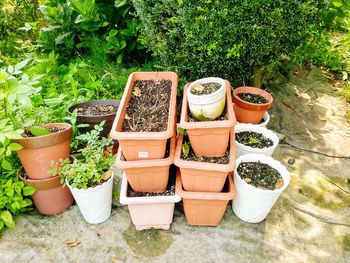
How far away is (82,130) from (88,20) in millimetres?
1677

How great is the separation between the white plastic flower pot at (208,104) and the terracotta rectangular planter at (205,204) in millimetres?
533

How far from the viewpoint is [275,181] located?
258 cm

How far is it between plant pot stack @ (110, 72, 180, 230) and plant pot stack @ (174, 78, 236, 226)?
10 cm

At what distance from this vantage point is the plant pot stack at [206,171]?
2307 millimetres

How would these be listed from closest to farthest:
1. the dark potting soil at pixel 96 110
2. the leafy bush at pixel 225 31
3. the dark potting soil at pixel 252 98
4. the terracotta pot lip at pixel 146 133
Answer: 1. the terracotta pot lip at pixel 146 133
2. the leafy bush at pixel 225 31
3. the dark potting soil at pixel 96 110
4. the dark potting soil at pixel 252 98

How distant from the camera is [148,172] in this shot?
2424mm

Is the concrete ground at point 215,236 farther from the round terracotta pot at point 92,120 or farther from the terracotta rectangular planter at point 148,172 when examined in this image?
the round terracotta pot at point 92,120

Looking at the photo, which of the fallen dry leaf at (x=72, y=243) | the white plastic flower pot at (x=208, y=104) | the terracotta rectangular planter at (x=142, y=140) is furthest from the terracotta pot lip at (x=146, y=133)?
the fallen dry leaf at (x=72, y=243)

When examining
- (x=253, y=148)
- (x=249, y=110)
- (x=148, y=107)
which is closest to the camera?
(x=148, y=107)

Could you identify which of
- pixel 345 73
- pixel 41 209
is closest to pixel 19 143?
pixel 41 209

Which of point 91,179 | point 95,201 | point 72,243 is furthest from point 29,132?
point 72,243

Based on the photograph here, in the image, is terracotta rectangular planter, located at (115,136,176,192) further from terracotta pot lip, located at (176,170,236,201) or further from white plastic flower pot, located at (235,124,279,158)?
white plastic flower pot, located at (235,124,279,158)

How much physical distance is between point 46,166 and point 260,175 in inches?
68.8

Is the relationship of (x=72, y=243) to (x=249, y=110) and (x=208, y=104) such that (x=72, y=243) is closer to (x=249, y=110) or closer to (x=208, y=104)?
(x=208, y=104)
